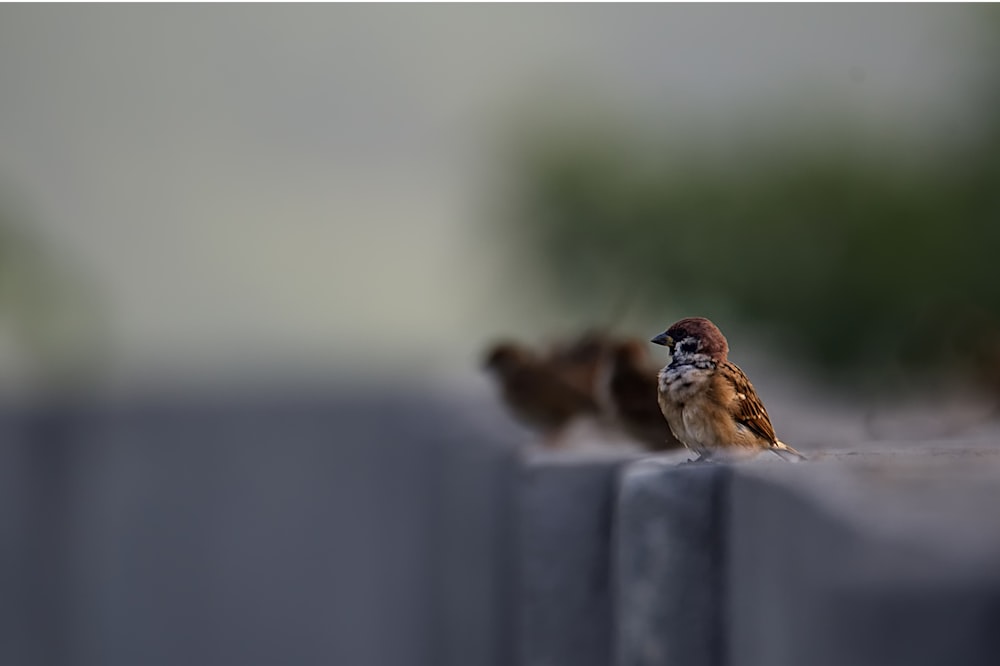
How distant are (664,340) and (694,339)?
0.06 metres

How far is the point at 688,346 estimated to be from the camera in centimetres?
338

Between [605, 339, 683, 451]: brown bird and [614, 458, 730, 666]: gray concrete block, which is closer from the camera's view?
[614, 458, 730, 666]: gray concrete block

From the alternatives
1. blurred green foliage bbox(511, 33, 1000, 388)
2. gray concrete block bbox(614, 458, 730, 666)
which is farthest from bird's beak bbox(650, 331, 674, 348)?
blurred green foliage bbox(511, 33, 1000, 388)

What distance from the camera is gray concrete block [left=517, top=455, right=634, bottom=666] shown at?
3.20m

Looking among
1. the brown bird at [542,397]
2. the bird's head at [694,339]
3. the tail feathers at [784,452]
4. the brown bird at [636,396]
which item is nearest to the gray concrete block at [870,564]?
the tail feathers at [784,452]

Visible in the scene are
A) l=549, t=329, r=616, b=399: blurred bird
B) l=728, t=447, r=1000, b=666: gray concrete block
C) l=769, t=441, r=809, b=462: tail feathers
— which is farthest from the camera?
l=549, t=329, r=616, b=399: blurred bird

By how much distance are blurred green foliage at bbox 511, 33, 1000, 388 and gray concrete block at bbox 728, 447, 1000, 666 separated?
19397mm

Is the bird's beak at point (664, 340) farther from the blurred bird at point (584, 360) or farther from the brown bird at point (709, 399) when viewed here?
the blurred bird at point (584, 360)

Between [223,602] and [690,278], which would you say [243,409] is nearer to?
[223,602]

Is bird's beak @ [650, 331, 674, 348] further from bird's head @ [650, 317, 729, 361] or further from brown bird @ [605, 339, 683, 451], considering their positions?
brown bird @ [605, 339, 683, 451]

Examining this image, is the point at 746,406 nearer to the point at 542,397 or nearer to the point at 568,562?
the point at 568,562

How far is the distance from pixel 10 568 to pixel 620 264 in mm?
18298

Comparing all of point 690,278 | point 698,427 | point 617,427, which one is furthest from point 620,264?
point 698,427

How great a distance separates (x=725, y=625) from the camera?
2352mm
